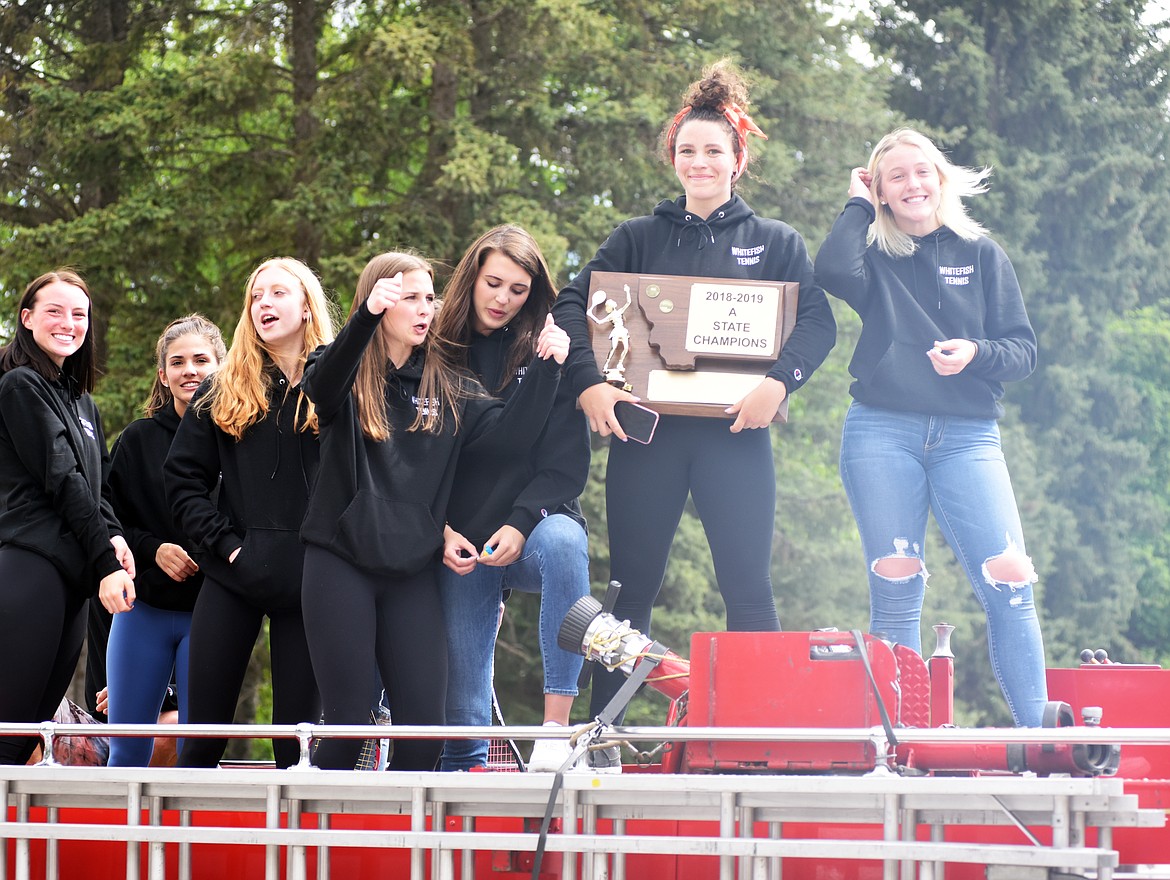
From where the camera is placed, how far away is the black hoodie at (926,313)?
4.80 metres

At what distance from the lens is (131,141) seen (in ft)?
54.7

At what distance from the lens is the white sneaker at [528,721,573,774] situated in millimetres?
3611

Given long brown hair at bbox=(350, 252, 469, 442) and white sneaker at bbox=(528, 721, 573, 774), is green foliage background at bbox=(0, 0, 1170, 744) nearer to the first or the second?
long brown hair at bbox=(350, 252, 469, 442)

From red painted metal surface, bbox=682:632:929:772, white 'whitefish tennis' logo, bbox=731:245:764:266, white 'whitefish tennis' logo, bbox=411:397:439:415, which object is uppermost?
white 'whitefish tennis' logo, bbox=731:245:764:266

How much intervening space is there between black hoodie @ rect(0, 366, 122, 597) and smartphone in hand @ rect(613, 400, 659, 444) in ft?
5.76

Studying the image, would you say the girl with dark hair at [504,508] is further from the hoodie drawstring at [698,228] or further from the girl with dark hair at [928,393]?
the girl with dark hair at [928,393]

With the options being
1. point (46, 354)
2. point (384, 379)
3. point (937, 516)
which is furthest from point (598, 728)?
point (46, 354)

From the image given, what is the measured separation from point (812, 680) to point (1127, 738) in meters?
0.78

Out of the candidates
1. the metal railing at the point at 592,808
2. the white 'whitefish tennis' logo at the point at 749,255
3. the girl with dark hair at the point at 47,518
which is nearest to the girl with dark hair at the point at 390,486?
the metal railing at the point at 592,808

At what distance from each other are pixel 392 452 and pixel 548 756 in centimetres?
130

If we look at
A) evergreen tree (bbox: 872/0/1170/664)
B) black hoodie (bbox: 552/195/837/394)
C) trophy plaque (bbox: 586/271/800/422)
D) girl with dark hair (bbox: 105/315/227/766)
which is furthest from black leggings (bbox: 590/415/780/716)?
evergreen tree (bbox: 872/0/1170/664)

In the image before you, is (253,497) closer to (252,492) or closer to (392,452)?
(252,492)

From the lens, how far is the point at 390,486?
454cm

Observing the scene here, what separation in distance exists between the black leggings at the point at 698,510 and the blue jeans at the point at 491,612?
0.21 m
